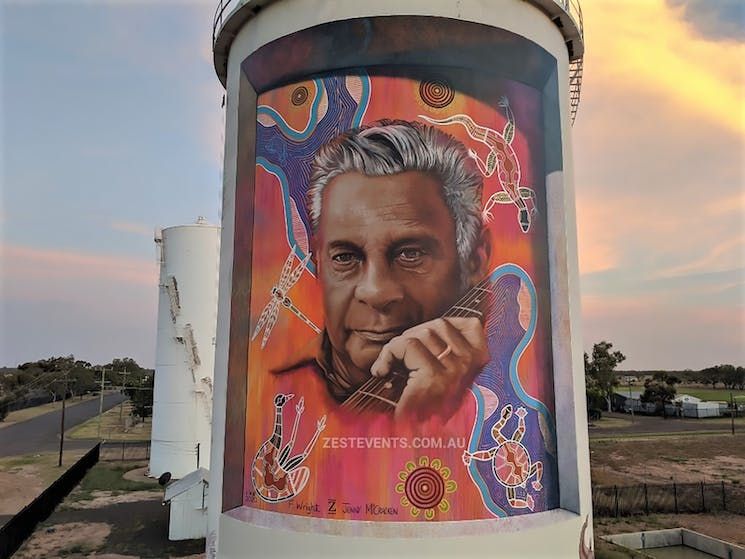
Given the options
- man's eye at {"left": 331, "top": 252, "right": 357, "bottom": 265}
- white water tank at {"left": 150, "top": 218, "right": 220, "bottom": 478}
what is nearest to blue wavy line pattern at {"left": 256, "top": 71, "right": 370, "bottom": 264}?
man's eye at {"left": 331, "top": 252, "right": 357, "bottom": 265}

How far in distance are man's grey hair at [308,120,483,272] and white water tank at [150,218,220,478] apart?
19.5 m

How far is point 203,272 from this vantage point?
28.6m

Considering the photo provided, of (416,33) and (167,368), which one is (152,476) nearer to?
(167,368)

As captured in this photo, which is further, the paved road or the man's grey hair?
the paved road

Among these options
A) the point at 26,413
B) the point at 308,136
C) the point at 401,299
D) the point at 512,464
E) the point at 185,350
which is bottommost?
the point at 26,413

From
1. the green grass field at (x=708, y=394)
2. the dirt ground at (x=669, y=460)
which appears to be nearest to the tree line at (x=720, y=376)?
the green grass field at (x=708, y=394)

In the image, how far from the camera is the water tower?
9.62 meters

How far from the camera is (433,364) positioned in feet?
31.9

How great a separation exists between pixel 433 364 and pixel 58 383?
3747 inches

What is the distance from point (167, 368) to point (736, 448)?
39.9 m

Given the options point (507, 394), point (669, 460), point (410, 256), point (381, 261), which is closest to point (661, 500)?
point (669, 460)

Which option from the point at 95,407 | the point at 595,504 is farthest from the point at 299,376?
the point at 95,407

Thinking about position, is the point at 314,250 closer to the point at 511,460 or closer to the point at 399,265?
the point at 399,265

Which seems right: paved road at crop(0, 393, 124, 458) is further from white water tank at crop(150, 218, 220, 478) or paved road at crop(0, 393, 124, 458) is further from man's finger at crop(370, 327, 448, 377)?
man's finger at crop(370, 327, 448, 377)
